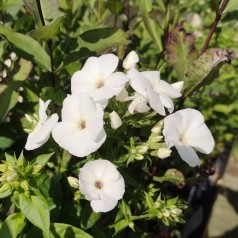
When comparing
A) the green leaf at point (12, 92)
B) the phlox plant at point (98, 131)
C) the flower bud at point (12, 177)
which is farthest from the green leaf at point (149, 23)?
the flower bud at point (12, 177)

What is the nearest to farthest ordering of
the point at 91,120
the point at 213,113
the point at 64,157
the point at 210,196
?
the point at 91,120, the point at 64,157, the point at 210,196, the point at 213,113

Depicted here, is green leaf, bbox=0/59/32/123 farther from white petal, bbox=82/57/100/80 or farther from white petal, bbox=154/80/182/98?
white petal, bbox=154/80/182/98

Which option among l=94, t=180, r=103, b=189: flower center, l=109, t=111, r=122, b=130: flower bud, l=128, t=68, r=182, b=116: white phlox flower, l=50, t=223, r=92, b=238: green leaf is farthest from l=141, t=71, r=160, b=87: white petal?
l=50, t=223, r=92, b=238: green leaf

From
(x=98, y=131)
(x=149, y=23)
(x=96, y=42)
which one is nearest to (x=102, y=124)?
(x=98, y=131)

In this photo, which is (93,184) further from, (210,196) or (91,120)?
(210,196)

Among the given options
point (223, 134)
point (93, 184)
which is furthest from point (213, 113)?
point (93, 184)

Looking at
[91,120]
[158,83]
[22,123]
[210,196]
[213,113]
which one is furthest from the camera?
[213,113]

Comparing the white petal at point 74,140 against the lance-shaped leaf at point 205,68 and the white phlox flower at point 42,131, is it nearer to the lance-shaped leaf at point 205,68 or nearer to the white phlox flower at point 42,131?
the white phlox flower at point 42,131
